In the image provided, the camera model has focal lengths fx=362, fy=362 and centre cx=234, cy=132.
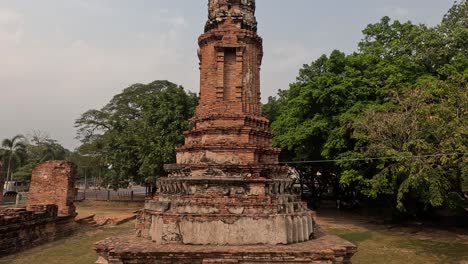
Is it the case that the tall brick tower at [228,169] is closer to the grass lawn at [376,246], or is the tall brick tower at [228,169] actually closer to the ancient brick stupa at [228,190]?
the ancient brick stupa at [228,190]

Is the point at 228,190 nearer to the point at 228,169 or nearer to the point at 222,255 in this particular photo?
the point at 228,169

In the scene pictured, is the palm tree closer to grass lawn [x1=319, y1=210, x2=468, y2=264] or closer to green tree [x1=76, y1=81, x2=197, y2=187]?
green tree [x1=76, y1=81, x2=197, y2=187]

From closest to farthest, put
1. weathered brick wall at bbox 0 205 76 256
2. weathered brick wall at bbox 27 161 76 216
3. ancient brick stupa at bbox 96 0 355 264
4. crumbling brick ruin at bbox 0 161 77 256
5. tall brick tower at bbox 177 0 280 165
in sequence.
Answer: ancient brick stupa at bbox 96 0 355 264, tall brick tower at bbox 177 0 280 165, weathered brick wall at bbox 0 205 76 256, crumbling brick ruin at bbox 0 161 77 256, weathered brick wall at bbox 27 161 76 216

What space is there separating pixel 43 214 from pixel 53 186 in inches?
102

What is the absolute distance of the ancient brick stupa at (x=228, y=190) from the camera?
7.42 m

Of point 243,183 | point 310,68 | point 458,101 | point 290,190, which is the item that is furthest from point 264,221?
point 310,68

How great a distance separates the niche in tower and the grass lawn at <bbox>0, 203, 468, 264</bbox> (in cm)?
542

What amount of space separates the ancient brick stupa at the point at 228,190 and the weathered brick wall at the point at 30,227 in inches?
275

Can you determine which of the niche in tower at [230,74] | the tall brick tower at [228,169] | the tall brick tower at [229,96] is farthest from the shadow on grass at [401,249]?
the niche in tower at [230,74]

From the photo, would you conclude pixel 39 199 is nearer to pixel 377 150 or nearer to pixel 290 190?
pixel 290 190

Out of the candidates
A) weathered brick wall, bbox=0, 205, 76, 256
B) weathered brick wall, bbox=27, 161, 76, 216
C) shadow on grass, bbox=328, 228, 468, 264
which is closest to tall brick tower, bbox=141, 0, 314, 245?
shadow on grass, bbox=328, 228, 468, 264

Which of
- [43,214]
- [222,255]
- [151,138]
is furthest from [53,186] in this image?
[222,255]

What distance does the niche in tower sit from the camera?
1028cm

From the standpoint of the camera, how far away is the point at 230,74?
1041cm
